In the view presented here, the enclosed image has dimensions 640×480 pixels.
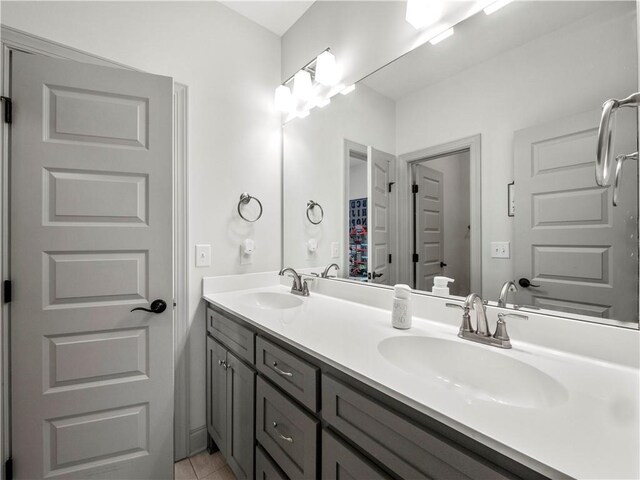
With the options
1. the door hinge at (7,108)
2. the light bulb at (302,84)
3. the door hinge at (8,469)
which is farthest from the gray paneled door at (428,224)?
the door hinge at (8,469)

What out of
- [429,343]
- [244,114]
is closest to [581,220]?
[429,343]

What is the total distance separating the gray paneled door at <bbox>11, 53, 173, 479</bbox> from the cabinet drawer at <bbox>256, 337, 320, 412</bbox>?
60cm

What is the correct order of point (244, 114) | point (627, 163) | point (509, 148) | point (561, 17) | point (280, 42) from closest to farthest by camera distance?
point (627, 163)
point (561, 17)
point (509, 148)
point (244, 114)
point (280, 42)

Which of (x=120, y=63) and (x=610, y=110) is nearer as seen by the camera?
(x=610, y=110)

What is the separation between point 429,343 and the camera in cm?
100

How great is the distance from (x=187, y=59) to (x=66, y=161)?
93 cm

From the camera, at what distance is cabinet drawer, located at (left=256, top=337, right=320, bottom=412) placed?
0.93m

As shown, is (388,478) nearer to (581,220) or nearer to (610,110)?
(581,220)

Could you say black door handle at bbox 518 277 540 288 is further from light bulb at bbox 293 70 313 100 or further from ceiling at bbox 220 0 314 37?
ceiling at bbox 220 0 314 37

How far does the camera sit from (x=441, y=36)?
1240 mm

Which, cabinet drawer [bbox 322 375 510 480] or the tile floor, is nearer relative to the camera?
cabinet drawer [bbox 322 375 510 480]

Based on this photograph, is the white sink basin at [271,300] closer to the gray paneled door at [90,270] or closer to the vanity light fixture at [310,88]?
the gray paneled door at [90,270]

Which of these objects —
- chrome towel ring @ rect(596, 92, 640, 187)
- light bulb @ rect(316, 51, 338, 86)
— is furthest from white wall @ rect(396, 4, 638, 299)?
light bulb @ rect(316, 51, 338, 86)

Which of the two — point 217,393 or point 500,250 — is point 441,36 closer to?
point 500,250
